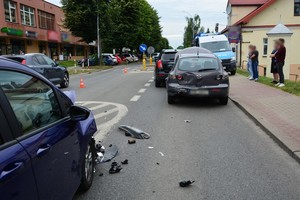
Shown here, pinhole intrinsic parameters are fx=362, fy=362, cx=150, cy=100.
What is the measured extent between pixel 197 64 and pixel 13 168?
8.71m

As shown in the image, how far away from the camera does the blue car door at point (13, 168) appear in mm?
2156

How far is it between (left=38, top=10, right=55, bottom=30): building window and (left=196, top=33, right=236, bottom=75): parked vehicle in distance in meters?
32.7

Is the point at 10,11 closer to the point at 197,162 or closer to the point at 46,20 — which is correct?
the point at 46,20

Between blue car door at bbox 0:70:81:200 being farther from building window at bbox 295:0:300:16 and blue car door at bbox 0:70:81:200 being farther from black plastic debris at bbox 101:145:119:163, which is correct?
building window at bbox 295:0:300:16

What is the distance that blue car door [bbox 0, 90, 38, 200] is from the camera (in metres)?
2.16

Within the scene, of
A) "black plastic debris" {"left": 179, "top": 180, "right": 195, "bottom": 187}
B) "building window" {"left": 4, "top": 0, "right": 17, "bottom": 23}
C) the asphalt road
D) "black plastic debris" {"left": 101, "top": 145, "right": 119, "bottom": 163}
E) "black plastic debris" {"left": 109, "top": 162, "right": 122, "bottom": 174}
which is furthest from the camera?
"building window" {"left": 4, "top": 0, "right": 17, "bottom": 23}

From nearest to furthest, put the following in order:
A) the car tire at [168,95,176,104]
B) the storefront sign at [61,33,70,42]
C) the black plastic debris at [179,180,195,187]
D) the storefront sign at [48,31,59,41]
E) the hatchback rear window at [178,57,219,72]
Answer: the black plastic debris at [179,180,195,187], the hatchback rear window at [178,57,219,72], the car tire at [168,95,176,104], the storefront sign at [48,31,59,41], the storefront sign at [61,33,70,42]

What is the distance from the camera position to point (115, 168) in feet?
16.2

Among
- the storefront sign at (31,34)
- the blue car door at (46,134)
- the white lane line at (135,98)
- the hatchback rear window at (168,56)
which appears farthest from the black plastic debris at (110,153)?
the storefront sign at (31,34)

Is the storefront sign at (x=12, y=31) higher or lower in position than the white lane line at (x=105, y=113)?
higher

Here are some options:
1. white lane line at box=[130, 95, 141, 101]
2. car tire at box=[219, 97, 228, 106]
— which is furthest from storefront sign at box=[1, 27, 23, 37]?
car tire at box=[219, 97, 228, 106]

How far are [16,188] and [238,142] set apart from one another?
4790mm

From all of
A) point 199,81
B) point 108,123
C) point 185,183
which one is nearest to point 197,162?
point 185,183

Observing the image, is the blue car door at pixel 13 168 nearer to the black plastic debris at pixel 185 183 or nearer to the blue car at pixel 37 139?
the blue car at pixel 37 139
